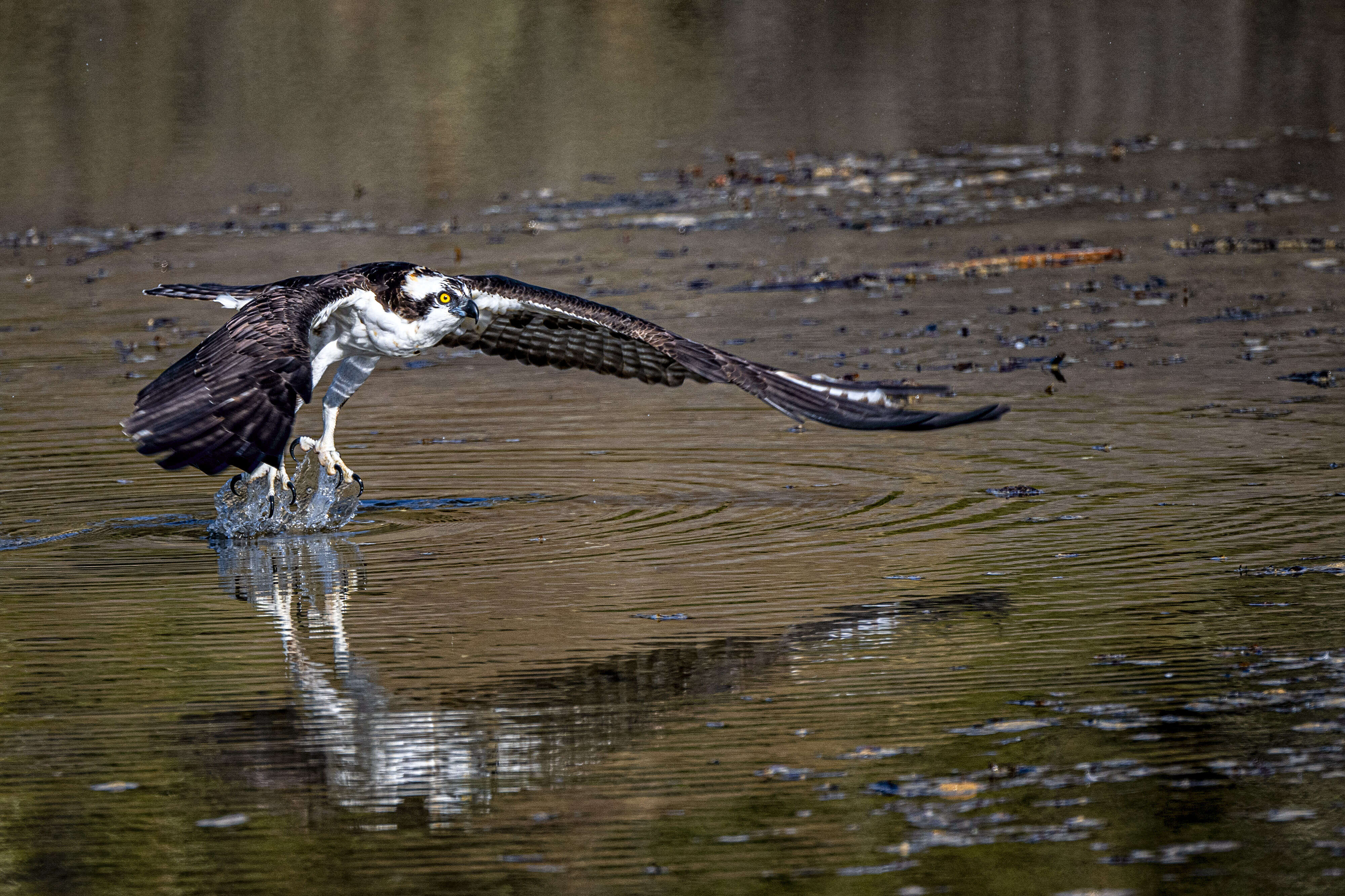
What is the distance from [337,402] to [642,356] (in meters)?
1.60

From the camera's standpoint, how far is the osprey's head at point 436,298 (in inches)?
371

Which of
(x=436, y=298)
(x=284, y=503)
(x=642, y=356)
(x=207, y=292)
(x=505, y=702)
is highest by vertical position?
(x=207, y=292)

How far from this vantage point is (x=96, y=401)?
1252 cm

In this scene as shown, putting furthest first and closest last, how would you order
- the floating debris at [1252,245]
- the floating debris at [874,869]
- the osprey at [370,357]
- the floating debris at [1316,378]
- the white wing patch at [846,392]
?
the floating debris at [1252,245], the floating debris at [1316,378], the white wing patch at [846,392], the osprey at [370,357], the floating debris at [874,869]

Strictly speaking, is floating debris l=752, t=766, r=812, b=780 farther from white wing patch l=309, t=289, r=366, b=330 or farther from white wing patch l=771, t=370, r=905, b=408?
white wing patch l=309, t=289, r=366, b=330

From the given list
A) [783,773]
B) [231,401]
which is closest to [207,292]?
[231,401]

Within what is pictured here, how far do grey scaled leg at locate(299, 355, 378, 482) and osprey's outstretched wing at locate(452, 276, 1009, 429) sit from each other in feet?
1.61

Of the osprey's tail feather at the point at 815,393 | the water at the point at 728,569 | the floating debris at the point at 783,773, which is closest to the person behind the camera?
the water at the point at 728,569

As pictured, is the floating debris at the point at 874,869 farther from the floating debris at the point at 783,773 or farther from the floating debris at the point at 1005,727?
the floating debris at the point at 1005,727

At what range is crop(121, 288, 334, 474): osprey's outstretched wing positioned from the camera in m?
6.95

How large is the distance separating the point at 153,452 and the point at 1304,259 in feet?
35.7

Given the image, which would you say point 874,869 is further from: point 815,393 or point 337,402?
point 337,402

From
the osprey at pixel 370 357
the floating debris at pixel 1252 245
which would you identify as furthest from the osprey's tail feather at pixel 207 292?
the floating debris at pixel 1252 245

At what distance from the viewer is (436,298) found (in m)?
9.48
